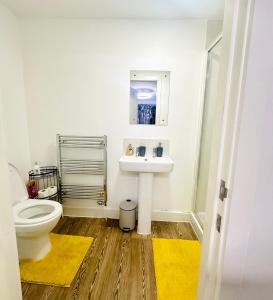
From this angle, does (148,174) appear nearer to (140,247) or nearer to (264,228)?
(140,247)

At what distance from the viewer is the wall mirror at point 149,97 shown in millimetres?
A: 2121

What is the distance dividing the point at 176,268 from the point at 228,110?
159 cm

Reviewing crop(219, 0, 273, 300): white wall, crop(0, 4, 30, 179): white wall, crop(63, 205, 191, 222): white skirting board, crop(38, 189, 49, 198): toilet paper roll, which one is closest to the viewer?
crop(219, 0, 273, 300): white wall

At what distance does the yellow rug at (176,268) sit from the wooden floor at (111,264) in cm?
7

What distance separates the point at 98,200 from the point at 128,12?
6.99ft

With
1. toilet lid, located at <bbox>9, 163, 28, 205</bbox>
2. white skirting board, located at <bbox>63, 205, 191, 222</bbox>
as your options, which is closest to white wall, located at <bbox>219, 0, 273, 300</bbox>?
white skirting board, located at <bbox>63, 205, 191, 222</bbox>

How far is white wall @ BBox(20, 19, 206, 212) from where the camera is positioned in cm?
205

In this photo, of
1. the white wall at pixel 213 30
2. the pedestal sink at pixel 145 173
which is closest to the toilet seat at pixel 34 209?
the pedestal sink at pixel 145 173

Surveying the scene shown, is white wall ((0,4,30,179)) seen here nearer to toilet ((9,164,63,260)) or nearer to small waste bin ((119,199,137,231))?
toilet ((9,164,63,260))

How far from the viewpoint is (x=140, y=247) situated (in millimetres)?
1920

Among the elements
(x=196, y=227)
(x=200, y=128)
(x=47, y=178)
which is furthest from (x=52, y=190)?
(x=200, y=128)

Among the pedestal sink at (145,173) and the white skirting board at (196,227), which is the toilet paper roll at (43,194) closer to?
the pedestal sink at (145,173)

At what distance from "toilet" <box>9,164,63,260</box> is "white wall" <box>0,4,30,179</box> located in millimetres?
402

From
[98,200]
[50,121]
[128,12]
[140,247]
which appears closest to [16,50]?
[50,121]
